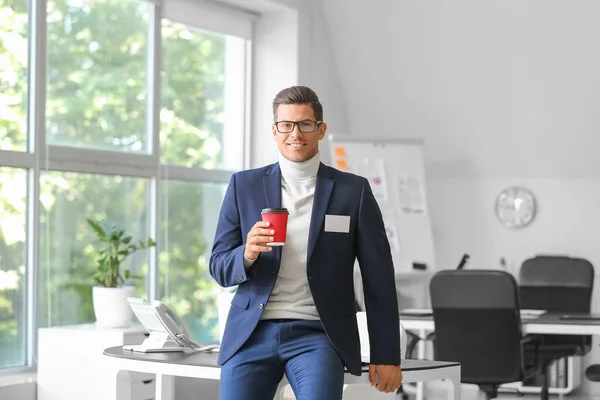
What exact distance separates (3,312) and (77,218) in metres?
0.82

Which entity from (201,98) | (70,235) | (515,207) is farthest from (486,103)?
(70,235)

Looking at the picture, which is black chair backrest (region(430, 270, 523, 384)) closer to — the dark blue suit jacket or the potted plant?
the potted plant

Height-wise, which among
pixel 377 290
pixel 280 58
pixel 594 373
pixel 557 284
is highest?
pixel 280 58

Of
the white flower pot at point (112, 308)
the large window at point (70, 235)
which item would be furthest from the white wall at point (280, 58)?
the white flower pot at point (112, 308)

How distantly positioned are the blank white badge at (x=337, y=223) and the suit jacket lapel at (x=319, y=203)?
2 cm

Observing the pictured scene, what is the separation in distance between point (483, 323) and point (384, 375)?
285 centimetres

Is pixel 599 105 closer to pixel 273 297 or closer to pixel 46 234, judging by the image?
pixel 46 234

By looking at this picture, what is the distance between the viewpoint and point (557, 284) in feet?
22.9

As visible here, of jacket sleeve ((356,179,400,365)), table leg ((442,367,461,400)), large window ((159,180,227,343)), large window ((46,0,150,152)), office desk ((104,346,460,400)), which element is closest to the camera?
jacket sleeve ((356,179,400,365))

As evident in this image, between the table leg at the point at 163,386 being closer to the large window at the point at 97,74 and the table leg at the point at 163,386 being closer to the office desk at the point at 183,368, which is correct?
the office desk at the point at 183,368

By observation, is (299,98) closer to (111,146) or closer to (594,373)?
(594,373)

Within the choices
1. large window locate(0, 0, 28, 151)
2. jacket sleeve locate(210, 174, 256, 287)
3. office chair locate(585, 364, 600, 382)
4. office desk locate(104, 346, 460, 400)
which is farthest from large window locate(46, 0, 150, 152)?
jacket sleeve locate(210, 174, 256, 287)

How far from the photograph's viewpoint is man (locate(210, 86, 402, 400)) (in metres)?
2.54

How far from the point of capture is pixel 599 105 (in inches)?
309
